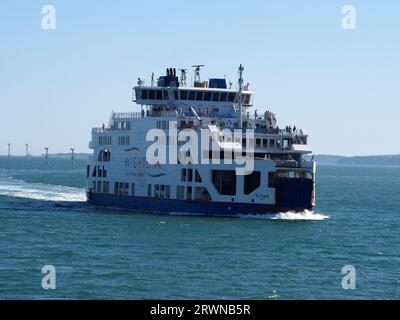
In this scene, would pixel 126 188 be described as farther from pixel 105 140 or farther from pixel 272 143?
pixel 272 143

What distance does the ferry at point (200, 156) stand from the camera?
214 ft

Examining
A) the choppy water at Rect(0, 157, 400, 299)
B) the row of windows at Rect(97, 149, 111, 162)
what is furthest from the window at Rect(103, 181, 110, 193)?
the choppy water at Rect(0, 157, 400, 299)

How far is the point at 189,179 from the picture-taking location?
224ft

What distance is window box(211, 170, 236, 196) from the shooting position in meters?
65.6

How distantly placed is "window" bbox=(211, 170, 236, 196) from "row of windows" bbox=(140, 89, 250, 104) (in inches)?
392

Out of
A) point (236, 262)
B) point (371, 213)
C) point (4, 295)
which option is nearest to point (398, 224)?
point (371, 213)

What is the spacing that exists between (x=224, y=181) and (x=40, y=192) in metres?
41.3

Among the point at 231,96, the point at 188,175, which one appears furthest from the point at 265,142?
the point at 231,96

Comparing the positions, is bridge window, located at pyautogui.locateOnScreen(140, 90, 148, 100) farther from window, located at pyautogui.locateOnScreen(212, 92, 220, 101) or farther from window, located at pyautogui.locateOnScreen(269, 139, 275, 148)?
window, located at pyautogui.locateOnScreen(269, 139, 275, 148)

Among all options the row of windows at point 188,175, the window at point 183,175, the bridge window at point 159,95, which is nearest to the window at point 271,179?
the row of windows at point 188,175

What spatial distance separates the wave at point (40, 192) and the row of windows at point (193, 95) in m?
18.5

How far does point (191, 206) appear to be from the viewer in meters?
67.9

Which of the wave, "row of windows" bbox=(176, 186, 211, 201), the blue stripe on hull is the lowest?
the wave
